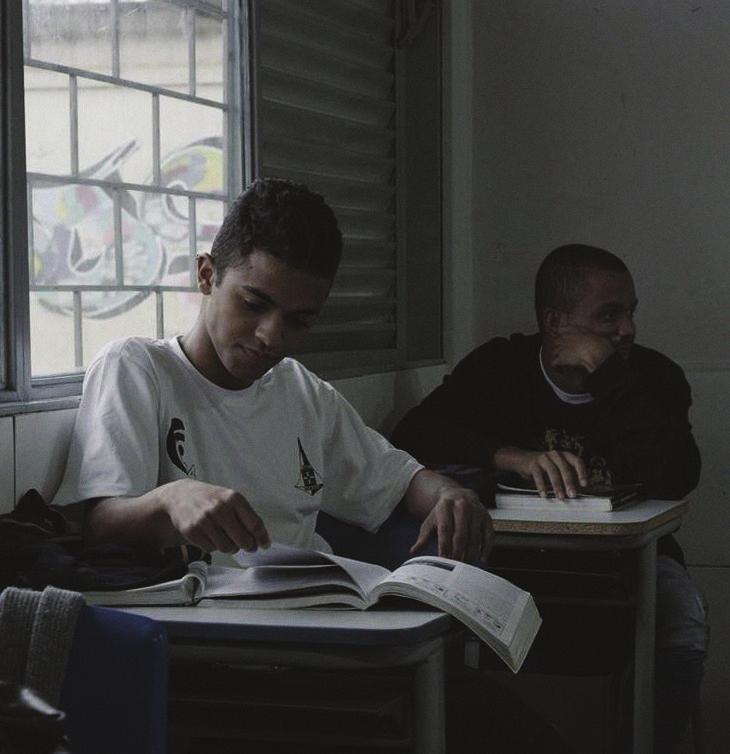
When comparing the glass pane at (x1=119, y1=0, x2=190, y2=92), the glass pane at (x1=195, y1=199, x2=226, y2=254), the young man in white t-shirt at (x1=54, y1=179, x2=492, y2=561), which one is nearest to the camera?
the young man in white t-shirt at (x1=54, y1=179, x2=492, y2=561)

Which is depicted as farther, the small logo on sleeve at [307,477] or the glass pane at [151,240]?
the glass pane at [151,240]

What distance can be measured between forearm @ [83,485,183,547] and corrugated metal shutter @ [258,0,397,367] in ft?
4.44

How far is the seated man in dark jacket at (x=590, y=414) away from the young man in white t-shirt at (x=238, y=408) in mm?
836

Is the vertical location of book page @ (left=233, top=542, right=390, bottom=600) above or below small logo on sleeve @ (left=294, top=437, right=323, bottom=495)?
below

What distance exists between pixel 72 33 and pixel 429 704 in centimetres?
148

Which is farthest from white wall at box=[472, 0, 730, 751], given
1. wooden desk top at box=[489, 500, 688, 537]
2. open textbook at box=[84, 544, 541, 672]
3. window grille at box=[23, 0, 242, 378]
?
open textbook at box=[84, 544, 541, 672]

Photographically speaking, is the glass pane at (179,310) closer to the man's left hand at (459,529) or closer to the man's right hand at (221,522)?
the man's left hand at (459,529)

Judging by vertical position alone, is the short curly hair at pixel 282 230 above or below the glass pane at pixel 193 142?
below

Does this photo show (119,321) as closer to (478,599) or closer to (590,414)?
(478,599)

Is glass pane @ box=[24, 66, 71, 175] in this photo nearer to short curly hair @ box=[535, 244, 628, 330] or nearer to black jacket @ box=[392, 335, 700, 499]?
black jacket @ box=[392, 335, 700, 499]

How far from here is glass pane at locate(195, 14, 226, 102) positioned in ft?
9.86

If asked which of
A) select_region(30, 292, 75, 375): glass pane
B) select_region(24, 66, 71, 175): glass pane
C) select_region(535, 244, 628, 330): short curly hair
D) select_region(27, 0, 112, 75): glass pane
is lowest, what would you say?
select_region(30, 292, 75, 375): glass pane

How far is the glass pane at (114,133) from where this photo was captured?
256 centimetres

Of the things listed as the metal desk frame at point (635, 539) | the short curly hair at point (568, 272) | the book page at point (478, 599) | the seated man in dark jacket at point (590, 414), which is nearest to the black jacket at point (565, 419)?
the seated man in dark jacket at point (590, 414)
